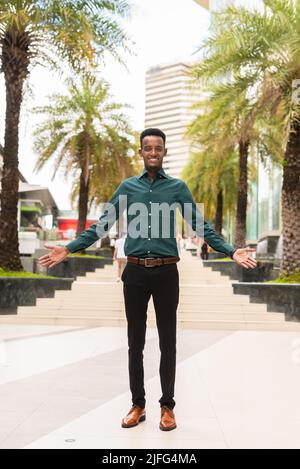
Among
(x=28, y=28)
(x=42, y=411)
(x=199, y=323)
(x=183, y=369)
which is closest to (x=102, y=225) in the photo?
(x=42, y=411)

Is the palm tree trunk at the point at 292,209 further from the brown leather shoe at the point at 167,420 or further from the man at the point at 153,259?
the brown leather shoe at the point at 167,420

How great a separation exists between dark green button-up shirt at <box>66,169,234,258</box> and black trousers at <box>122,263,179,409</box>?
142 millimetres

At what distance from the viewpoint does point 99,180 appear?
2467cm

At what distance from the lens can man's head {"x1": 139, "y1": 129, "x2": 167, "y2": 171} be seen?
12.6 ft

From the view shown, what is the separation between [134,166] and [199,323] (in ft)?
53.9

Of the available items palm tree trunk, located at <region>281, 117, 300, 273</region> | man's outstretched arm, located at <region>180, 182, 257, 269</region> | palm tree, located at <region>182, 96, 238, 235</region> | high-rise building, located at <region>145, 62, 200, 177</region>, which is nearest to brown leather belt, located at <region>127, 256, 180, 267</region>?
man's outstretched arm, located at <region>180, 182, 257, 269</region>

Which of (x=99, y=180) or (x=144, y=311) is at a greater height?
(x=99, y=180)

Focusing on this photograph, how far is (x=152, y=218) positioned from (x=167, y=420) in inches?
54.2

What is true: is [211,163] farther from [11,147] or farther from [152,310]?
[152,310]

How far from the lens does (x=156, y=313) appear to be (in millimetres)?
3824

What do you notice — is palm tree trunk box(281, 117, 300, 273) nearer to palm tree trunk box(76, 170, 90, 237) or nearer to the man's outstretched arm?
the man's outstretched arm

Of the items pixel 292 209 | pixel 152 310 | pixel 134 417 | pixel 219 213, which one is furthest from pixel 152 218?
pixel 219 213

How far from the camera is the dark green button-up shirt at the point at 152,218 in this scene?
12.4 feet

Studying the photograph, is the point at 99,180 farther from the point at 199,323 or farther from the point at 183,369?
the point at 183,369
